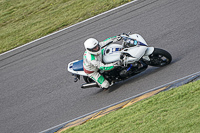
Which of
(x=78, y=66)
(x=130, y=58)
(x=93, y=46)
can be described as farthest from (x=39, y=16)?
(x=130, y=58)

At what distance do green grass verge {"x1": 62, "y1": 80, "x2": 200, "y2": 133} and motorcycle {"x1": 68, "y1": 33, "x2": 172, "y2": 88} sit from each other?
1.51 meters

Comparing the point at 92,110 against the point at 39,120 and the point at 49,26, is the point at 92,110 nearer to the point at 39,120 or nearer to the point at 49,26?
the point at 39,120

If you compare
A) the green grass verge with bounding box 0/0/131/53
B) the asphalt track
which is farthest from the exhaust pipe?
the green grass verge with bounding box 0/0/131/53

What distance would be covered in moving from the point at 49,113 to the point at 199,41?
4937 millimetres

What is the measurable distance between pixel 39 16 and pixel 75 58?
643 cm

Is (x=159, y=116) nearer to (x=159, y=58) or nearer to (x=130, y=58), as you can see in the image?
(x=130, y=58)

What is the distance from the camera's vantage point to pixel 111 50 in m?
9.04

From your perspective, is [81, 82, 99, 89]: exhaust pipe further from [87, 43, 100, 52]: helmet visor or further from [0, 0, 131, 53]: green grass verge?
[0, 0, 131, 53]: green grass verge

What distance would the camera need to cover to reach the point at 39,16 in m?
17.6

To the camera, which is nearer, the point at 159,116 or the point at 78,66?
the point at 159,116

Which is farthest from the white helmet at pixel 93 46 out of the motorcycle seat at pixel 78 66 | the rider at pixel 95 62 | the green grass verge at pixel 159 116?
the green grass verge at pixel 159 116

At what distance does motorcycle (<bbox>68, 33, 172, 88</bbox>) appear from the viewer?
8.62m

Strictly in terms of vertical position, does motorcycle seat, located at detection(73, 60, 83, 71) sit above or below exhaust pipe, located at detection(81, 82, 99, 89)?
above

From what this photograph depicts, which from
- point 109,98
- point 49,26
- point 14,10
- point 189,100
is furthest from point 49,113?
point 14,10
